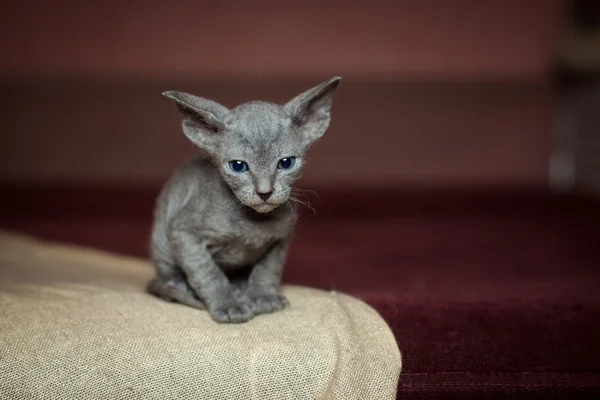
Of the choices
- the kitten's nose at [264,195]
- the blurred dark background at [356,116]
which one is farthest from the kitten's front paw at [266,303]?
the blurred dark background at [356,116]

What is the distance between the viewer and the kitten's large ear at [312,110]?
1.23 meters

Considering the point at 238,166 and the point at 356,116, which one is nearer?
the point at 238,166

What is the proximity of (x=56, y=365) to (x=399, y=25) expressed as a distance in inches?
109

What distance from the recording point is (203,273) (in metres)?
1.29

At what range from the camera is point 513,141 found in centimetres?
393

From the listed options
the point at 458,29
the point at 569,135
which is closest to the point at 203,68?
the point at 458,29

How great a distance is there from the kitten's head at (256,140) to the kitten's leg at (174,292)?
0.27 m

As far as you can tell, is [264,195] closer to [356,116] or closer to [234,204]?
[234,204]

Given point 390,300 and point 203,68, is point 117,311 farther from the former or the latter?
point 203,68

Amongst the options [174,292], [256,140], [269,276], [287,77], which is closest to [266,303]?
[269,276]

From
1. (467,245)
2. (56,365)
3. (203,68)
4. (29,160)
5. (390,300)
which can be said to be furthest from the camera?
(29,160)

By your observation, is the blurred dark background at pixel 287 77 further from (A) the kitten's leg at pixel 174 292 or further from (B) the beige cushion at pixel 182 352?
(B) the beige cushion at pixel 182 352

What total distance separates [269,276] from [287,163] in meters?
0.28

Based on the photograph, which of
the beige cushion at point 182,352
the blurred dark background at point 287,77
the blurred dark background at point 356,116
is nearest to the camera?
the beige cushion at point 182,352
